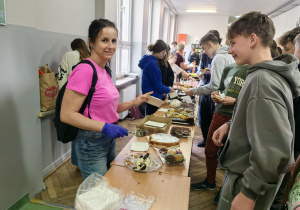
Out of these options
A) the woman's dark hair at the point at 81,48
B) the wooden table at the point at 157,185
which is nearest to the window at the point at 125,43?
the woman's dark hair at the point at 81,48

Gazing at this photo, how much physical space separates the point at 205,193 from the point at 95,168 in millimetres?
1479

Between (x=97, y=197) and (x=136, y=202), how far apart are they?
188 mm

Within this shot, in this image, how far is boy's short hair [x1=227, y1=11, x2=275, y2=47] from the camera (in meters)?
0.91

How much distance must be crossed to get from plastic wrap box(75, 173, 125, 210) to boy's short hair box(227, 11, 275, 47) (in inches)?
36.6

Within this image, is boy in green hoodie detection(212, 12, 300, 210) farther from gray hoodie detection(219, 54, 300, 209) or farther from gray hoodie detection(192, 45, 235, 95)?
gray hoodie detection(192, 45, 235, 95)

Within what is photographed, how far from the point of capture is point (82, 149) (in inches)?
49.4

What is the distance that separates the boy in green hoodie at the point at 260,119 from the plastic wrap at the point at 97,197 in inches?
19.7

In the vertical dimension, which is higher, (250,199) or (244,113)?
(244,113)

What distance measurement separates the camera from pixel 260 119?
778 mm

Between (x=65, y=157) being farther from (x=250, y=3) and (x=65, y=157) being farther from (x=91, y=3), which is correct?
(x=250, y=3)

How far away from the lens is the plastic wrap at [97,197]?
2.93ft

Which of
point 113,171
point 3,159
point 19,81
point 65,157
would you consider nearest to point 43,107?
point 19,81

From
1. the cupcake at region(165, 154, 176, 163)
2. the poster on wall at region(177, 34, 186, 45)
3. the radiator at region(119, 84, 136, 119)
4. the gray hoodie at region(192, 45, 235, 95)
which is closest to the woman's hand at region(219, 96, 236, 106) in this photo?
the gray hoodie at region(192, 45, 235, 95)

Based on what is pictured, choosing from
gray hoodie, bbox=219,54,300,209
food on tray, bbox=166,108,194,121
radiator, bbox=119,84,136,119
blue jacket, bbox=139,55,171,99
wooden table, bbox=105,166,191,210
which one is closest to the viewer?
gray hoodie, bbox=219,54,300,209
